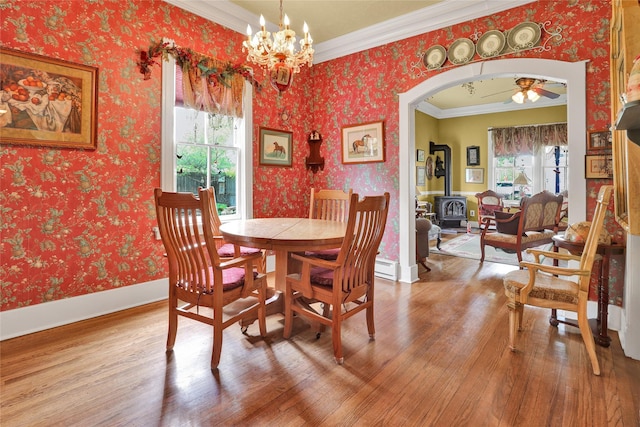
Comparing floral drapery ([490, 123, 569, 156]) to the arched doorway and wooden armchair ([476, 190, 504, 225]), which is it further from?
the arched doorway

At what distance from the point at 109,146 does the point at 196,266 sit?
5.47 feet

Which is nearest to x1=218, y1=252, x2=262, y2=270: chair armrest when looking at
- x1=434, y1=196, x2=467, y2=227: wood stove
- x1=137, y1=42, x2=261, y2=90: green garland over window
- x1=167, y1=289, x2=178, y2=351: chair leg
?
x1=167, y1=289, x2=178, y2=351: chair leg

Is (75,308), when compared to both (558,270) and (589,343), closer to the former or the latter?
(558,270)

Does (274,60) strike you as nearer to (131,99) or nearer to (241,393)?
(131,99)

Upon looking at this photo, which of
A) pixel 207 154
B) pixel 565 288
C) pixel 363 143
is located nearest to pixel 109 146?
pixel 207 154

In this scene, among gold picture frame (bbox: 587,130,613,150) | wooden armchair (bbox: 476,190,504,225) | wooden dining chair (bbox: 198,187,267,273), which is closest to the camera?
gold picture frame (bbox: 587,130,613,150)

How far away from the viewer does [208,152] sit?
147 inches

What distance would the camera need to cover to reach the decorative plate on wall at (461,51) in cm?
347

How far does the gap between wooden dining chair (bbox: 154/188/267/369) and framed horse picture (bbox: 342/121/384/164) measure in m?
2.59

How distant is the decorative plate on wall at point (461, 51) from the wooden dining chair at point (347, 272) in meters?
2.27

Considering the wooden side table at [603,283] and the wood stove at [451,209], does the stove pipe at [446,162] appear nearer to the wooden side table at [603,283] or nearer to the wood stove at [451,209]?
the wood stove at [451,209]

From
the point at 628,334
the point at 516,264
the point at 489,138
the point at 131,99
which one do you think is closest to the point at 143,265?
the point at 131,99

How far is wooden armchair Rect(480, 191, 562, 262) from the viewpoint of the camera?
4441 mm

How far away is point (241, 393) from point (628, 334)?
258 cm
